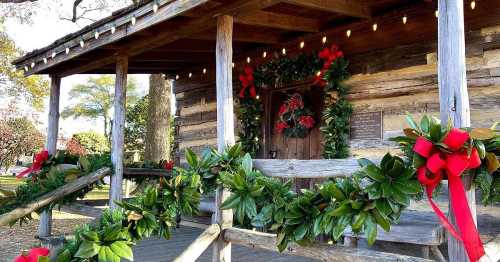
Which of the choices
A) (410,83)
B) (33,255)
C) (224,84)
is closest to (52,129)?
(224,84)

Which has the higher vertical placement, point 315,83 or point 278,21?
point 278,21

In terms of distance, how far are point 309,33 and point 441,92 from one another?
125 inches

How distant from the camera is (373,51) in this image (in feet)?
16.8

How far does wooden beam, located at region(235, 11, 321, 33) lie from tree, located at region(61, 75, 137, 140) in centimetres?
2774

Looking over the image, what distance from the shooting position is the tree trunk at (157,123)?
1173 centimetres

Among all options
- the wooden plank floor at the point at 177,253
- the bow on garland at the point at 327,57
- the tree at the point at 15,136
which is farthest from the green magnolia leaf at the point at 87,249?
the tree at the point at 15,136

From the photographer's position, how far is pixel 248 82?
640 centimetres

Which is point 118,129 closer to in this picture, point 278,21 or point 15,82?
point 278,21

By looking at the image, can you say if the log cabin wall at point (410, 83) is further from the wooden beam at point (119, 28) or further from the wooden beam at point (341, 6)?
the wooden beam at point (119, 28)

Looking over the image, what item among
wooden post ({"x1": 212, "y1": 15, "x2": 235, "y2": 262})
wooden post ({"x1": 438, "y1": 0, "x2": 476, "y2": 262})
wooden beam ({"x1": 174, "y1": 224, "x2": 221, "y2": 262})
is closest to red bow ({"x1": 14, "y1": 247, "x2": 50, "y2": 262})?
wooden beam ({"x1": 174, "y1": 224, "x2": 221, "y2": 262})

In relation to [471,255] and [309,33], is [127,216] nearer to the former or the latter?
[471,255]

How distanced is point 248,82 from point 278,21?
1.59 metres

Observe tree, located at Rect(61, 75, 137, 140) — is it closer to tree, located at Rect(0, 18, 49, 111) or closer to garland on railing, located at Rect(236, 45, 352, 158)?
tree, located at Rect(0, 18, 49, 111)

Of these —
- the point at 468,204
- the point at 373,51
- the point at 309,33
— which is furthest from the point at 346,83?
the point at 468,204
